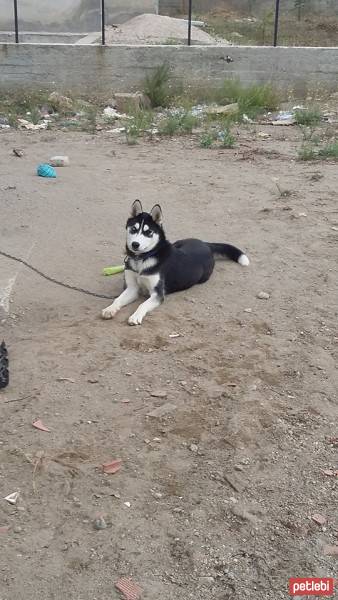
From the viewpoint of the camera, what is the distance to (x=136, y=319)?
4723 mm

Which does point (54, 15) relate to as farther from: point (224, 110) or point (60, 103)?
point (224, 110)

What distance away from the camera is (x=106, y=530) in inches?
115

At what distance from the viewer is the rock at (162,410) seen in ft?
12.2

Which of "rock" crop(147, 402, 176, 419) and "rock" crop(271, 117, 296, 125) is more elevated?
"rock" crop(271, 117, 296, 125)

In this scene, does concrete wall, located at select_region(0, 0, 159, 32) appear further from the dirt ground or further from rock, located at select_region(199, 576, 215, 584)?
rock, located at select_region(199, 576, 215, 584)

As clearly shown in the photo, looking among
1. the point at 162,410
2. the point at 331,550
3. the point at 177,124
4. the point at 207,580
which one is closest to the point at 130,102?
the point at 177,124

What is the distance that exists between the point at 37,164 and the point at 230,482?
5.97 meters

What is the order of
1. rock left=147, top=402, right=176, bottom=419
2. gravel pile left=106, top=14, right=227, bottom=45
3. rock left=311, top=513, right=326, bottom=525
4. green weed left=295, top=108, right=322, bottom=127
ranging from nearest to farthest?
rock left=311, top=513, right=326, bottom=525
rock left=147, top=402, right=176, bottom=419
green weed left=295, top=108, right=322, bottom=127
gravel pile left=106, top=14, right=227, bottom=45

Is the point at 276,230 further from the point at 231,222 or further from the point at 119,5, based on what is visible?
the point at 119,5

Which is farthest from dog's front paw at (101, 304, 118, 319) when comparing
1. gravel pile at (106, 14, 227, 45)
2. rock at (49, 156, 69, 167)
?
gravel pile at (106, 14, 227, 45)

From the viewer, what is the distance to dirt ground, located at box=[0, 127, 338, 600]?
110 inches

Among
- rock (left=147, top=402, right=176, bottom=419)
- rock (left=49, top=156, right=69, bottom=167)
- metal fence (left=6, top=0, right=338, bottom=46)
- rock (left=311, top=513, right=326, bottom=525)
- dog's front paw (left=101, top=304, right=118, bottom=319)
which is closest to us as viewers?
rock (left=311, top=513, right=326, bottom=525)

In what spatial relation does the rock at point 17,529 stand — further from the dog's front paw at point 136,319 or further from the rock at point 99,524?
the dog's front paw at point 136,319

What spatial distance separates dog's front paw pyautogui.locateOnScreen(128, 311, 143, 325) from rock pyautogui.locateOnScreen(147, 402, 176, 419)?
3.22 feet
